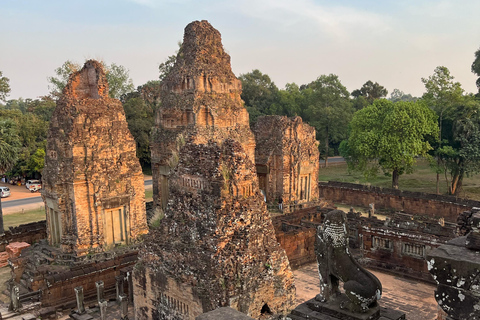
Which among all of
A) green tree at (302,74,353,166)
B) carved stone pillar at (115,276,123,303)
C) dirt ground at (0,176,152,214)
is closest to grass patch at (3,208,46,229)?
dirt ground at (0,176,152,214)

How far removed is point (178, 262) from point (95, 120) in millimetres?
8795

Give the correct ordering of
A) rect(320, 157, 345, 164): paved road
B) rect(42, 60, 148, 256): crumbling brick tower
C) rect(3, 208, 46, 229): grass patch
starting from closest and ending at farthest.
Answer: rect(42, 60, 148, 256): crumbling brick tower
rect(3, 208, 46, 229): grass patch
rect(320, 157, 345, 164): paved road

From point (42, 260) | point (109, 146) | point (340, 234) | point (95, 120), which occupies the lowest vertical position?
point (42, 260)

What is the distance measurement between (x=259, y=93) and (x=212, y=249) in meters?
49.6

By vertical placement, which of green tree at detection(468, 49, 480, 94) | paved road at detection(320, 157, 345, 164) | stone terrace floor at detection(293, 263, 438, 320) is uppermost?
green tree at detection(468, 49, 480, 94)

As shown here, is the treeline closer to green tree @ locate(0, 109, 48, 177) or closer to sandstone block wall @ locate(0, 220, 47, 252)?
green tree @ locate(0, 109, 48, 177)

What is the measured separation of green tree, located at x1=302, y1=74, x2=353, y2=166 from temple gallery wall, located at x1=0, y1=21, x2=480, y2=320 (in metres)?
17.7

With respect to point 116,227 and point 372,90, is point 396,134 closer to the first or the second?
point 116,227

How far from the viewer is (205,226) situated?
318 inches

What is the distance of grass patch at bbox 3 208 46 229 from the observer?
24.9m

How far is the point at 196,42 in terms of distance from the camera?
64.6 ft

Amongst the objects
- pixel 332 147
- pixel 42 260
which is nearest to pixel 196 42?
pixel 42 260

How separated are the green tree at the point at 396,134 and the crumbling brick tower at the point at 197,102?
12.0 m

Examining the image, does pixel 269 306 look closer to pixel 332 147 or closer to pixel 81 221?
pixel 81 221
